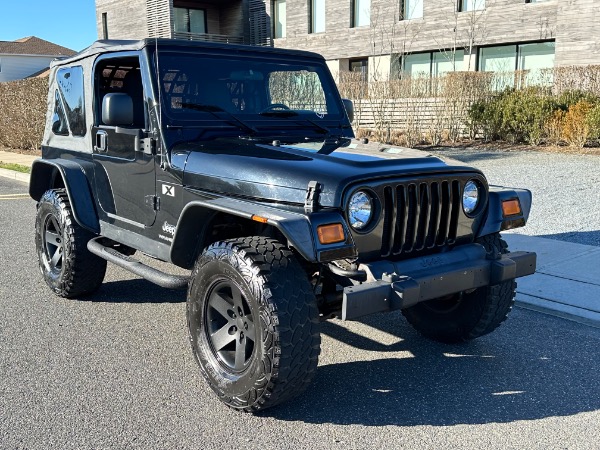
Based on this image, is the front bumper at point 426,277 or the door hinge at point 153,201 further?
the door hinge at point 153,201

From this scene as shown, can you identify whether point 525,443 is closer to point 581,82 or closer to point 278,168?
point 278,168

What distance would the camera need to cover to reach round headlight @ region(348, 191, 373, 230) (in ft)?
10.7

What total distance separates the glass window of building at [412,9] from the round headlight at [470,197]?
2102 centimetres

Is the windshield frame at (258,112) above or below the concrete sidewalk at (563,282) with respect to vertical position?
above

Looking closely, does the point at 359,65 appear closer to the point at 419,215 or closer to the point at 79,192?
the point at 79,192

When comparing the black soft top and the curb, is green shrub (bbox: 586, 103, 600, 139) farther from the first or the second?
the curb

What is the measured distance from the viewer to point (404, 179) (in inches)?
133

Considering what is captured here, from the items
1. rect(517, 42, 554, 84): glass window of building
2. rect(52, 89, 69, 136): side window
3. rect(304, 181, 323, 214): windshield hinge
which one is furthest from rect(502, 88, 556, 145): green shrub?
rect(304, 181, 323, 214): windshield hinge

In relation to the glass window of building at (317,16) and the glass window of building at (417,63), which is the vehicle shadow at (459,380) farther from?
the glass window of building at (317,16)

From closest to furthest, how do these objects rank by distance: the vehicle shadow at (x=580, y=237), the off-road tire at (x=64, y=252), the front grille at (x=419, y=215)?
the front grille at (x=419, y=215), the off-road tire at (x=64, y=252), the vehicle shadow at (x=580, y=237)

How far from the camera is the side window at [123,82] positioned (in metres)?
4.36

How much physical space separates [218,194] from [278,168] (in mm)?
449

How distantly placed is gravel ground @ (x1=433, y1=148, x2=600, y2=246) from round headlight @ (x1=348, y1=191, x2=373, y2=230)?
2275 mm

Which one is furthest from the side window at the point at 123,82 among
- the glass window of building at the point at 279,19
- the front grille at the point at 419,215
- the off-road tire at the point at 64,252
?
the glass window of building at the point at 279,19
